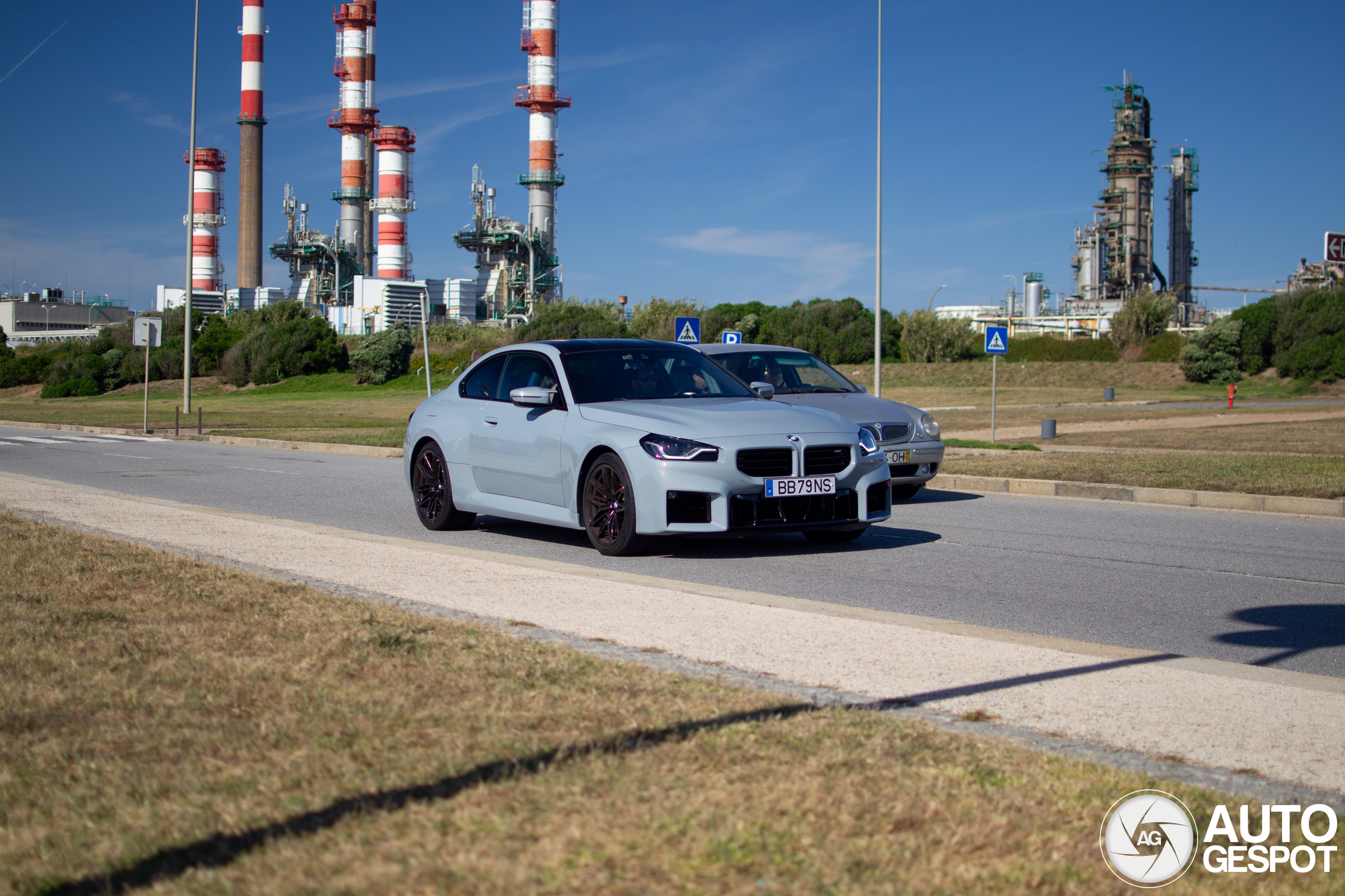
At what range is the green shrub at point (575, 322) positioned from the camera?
75.3 meters

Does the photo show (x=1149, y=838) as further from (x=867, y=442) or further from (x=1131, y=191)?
(x=1131, y=191)

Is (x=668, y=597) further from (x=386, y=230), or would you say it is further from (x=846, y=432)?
→ (x=386, y=230)

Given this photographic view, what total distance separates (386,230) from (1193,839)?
4477 inches

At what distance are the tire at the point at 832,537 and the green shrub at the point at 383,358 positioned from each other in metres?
63.6

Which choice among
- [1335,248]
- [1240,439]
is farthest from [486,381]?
[1335,248]

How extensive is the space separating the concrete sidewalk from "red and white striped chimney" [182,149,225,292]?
388 ft

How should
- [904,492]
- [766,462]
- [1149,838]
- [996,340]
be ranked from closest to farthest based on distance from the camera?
[1149,838] → [766,462] → [904,492] → [996,340]

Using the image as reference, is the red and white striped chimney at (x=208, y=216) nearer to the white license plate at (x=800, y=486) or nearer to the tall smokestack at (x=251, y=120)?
the tall smokestack at (x=251, y=120)

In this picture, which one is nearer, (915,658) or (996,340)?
(915,658)

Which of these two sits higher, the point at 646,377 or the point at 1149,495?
the point at 646,377

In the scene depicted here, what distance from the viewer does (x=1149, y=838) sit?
9.41 ft

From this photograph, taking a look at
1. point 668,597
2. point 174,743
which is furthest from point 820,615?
point 174,743

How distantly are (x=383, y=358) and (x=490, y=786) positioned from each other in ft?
229

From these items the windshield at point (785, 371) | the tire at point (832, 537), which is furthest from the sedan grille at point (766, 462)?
the windshield at point (785, 371)
